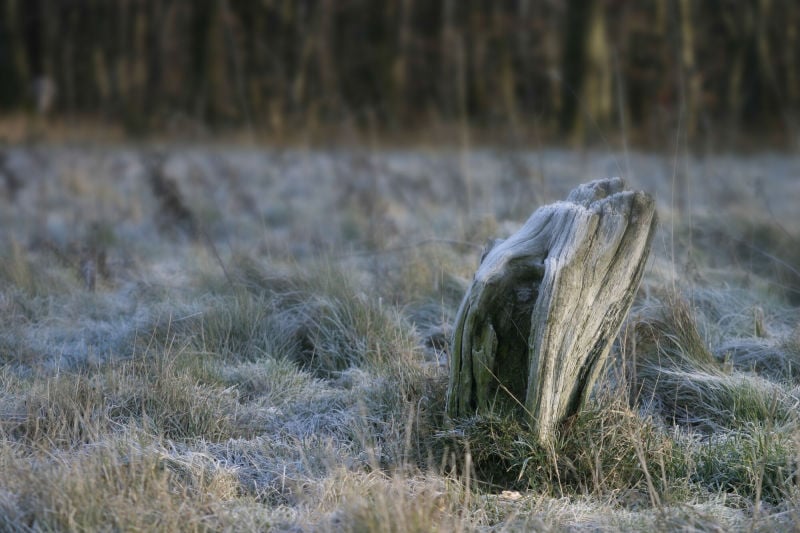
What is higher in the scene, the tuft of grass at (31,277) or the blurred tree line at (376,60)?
the blurred tree line at (376,60)

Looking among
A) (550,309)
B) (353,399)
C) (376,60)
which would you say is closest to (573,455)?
(550,309)

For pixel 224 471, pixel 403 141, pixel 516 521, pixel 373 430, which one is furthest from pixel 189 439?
pixel 403 141

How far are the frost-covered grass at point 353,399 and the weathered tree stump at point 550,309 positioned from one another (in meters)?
0.13

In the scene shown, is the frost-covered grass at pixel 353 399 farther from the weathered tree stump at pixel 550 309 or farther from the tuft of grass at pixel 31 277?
the weathered tree stump at pixel 550 309

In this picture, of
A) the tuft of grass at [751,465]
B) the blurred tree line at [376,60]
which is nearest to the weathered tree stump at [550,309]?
the tuft of grass at [751,465]

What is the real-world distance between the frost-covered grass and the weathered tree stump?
0.13 metres

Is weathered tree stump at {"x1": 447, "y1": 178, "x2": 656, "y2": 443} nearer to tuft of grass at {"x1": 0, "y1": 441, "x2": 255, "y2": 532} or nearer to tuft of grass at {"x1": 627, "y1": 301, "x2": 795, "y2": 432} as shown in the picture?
tuft of grass at {"x1": 627, "y1": 301, "x2": 795, "y2": 432}

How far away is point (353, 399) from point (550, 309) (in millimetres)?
1100

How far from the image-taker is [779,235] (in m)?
6.80

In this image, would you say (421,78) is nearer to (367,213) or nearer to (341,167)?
(341,167)

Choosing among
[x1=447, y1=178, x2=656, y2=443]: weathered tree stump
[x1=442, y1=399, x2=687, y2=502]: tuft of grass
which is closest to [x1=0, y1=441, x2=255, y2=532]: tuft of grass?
[x1=442, y1=399, x2=687, y2=502]: tuft of grass

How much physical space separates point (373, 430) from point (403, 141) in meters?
13.4

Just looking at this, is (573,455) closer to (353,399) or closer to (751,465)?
(751,465)

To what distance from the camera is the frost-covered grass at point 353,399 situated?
2875 millimetres
